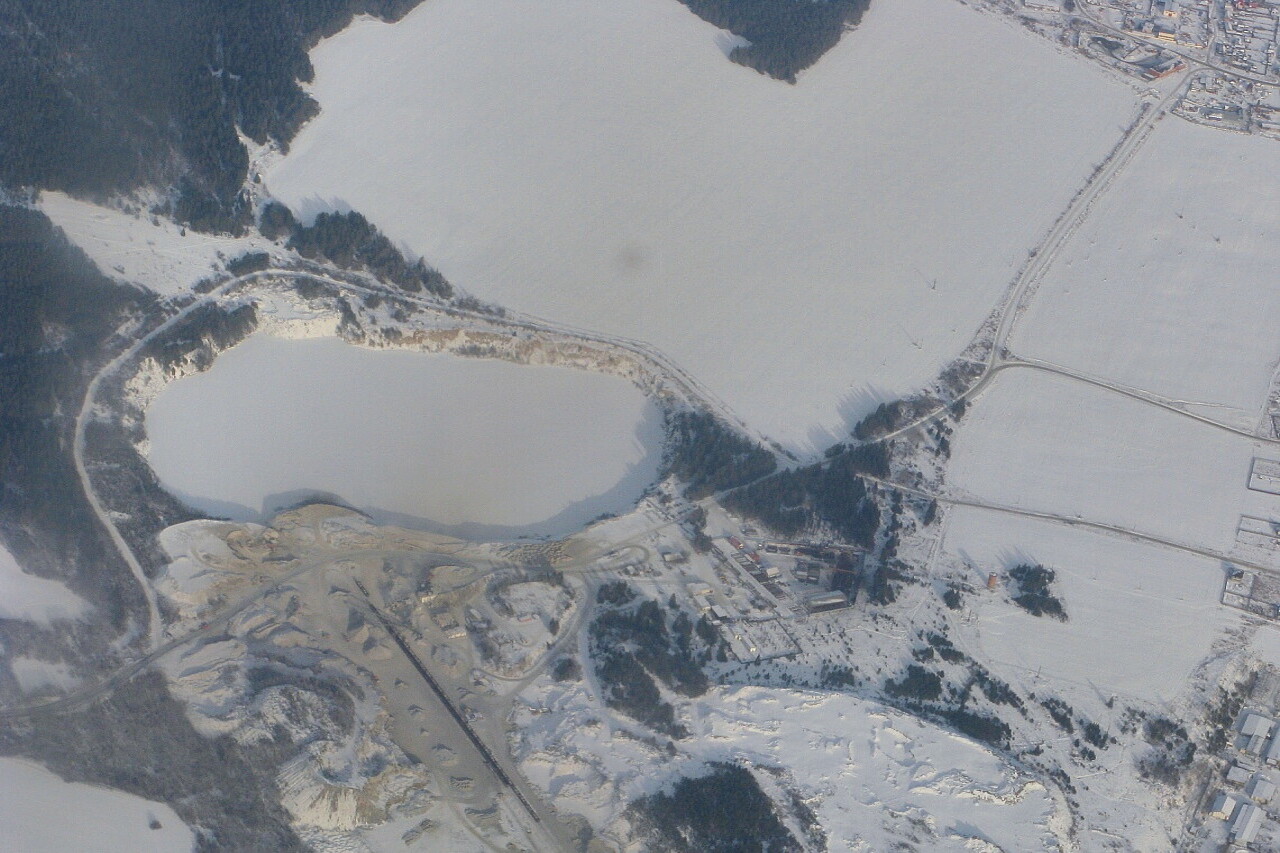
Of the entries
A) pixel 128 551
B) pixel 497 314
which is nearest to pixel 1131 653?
pixel 497 314

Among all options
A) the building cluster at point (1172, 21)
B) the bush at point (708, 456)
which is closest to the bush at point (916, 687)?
the bush at point (708, 456)

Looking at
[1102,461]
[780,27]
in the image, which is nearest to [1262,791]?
[1102,461]

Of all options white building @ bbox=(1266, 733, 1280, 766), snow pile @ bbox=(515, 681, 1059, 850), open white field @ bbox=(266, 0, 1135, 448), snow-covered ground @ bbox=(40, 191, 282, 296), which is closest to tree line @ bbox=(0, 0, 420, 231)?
snow-covered ground @ bbox=(40, 191, 282, 296)

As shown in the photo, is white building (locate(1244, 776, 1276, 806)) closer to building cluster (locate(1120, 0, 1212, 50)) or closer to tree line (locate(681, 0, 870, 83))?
tree line (locate(681, 0, 870, 83))

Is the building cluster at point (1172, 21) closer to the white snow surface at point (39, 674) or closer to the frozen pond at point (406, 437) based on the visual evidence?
the frozen pond at point (406, 437)

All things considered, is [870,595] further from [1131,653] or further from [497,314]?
[497,314]

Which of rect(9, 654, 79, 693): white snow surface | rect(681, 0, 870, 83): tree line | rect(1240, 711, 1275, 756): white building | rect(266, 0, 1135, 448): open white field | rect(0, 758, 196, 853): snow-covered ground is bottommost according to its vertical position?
rect(0, 758, 196, 853): snow-covered ground
